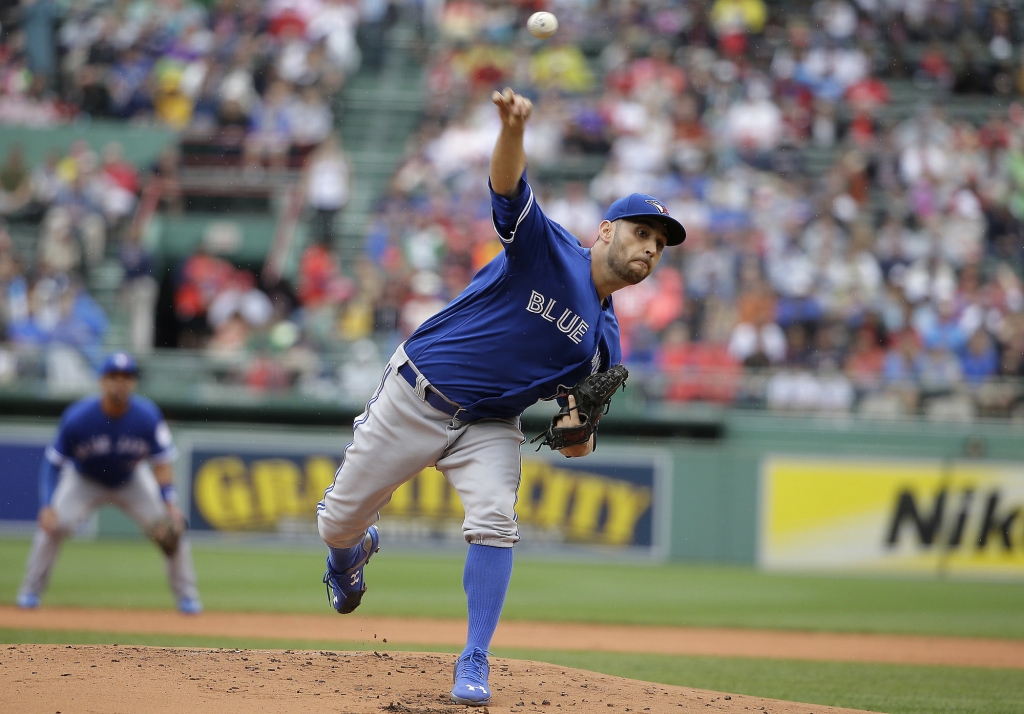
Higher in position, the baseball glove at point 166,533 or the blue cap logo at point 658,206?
the blue cap logo at point 658,206

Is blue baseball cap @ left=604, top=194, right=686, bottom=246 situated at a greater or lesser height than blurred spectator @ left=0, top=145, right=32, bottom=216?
lesser

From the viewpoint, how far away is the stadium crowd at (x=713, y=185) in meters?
13.6

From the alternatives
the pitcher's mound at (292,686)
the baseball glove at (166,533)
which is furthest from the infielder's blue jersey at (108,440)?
the pitcher's mound at (292,686)

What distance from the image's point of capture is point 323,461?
42.8 feet

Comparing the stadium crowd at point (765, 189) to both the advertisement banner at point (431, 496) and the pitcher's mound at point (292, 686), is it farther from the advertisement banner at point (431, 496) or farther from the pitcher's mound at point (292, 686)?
the pitcher's mound at point (292, 686)

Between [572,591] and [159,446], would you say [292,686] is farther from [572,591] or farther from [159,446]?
[572,591]

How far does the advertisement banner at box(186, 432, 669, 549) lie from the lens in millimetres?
12930

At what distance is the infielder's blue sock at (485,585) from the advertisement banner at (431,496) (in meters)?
7.98

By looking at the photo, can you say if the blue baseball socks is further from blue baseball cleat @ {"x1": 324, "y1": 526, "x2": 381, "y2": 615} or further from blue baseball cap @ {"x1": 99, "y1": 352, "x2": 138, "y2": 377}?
blue baseball cap @ {"x1": 99, "y1": 352, "x2": 138, "y2": 377}

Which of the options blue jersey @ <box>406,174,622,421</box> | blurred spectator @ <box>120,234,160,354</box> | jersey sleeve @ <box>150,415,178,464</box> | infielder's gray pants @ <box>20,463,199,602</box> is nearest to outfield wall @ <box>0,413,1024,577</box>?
blurred spectator @ <box>120,234,160,354</box>

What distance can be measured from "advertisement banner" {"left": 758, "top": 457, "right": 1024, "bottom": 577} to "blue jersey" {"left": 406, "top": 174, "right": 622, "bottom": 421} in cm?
843

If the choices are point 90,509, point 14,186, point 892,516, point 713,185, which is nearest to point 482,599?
point 90,509

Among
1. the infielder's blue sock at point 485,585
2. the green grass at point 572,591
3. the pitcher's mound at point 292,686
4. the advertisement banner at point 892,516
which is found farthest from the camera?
the advertisement banner at point 892,516

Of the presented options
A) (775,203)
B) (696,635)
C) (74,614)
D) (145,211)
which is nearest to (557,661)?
(696,635)
